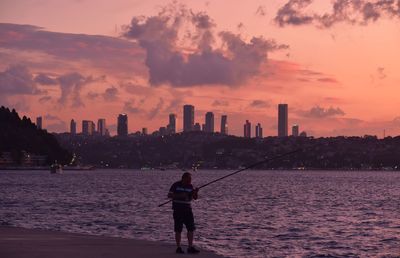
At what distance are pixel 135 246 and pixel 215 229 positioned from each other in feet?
59.2

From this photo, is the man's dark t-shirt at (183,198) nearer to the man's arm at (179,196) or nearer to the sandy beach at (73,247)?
the man's arm at (179,196)

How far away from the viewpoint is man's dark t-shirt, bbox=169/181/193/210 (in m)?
19.5

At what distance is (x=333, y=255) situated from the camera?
92.5ft

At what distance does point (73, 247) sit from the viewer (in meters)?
20.4

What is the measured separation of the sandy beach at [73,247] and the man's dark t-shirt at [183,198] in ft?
4.00

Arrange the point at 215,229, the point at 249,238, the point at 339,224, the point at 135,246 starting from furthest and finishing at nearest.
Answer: the point at 339,224 < the point at 215,229 < the point at 249,238 < the point at 135,246

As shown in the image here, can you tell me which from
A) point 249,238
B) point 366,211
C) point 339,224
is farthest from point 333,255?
point 366,211

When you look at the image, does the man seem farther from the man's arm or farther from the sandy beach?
the sandy beach

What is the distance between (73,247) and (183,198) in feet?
10.9

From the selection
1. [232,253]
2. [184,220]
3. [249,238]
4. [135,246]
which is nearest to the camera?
[184,220]

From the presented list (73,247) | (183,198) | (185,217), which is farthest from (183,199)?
(73,247)

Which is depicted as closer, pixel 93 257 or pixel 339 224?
pixel 93 257

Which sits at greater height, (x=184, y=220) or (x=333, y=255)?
(x=184, y=220)

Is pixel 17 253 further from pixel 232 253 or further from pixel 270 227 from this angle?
pixel 270 227
